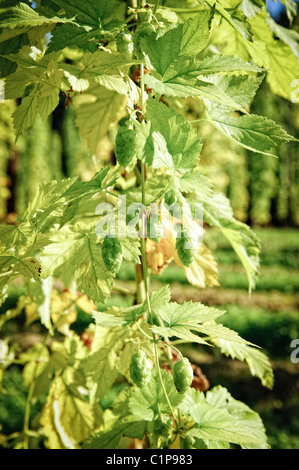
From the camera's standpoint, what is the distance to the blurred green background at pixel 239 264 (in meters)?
3.61

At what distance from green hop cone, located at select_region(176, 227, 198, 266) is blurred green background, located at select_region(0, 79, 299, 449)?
28 cm

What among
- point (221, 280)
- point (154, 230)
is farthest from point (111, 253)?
point (221, 280)

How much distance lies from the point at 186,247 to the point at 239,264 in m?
9.33

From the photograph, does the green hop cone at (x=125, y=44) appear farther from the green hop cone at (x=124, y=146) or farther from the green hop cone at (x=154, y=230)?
the green hop cone at (x=154, y=230)

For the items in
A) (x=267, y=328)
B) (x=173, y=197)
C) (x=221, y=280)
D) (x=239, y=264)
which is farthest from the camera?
(x=239, y=264)

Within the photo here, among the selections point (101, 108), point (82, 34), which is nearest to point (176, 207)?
point (82, 34)

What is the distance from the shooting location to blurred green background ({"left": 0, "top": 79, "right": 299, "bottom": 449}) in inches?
142

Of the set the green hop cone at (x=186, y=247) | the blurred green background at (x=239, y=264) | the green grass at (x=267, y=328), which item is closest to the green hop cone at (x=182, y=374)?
the green hop cone at (x=186, y=247)

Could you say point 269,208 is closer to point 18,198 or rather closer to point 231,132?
point 18,198

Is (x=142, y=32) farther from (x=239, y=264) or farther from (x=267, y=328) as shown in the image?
(x=239, y=264)

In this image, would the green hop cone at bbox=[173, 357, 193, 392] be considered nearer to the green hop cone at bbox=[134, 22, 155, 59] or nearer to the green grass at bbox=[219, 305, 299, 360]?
the green hop cone at bbox=[134, 22, 155, 59]

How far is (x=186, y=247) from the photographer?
55 centimetres

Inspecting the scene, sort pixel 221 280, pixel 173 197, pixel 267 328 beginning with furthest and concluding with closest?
pixel 221 280 → pixel 267 328 → pixel 173 197

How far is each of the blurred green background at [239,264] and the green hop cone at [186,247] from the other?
28 cm
